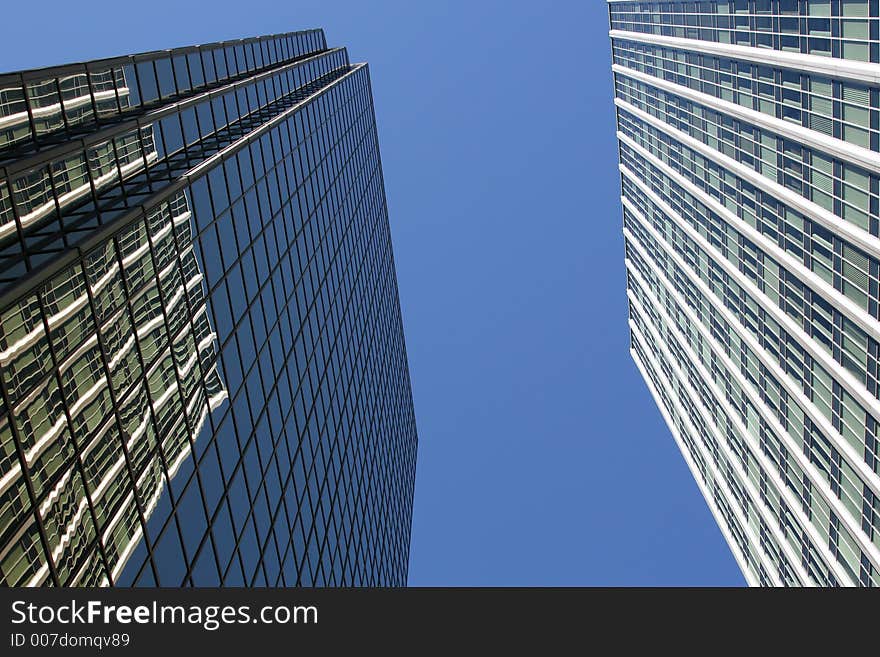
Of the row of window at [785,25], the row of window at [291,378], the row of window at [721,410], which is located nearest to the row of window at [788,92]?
the row of window at [785,25]

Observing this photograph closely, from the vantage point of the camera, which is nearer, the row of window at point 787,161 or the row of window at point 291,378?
the row of window at point 291,378

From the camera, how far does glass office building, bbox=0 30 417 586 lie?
17.1m

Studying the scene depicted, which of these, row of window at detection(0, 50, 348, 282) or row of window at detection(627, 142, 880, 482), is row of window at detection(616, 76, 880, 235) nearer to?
row of window at detection(627, 142, 880, 482)

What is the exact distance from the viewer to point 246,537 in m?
27.4

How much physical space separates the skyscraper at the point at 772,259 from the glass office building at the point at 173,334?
2662 cm

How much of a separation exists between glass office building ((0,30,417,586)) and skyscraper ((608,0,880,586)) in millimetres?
26616

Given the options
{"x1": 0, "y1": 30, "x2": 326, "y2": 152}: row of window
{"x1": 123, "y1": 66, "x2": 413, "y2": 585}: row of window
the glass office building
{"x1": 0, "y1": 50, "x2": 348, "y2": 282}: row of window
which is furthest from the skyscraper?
{"x1": 0, "y1": 30, "x2": 326, "y2": 152}: row of window

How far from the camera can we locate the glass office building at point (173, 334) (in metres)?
17.1

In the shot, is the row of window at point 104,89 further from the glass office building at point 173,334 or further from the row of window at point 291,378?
the row of window at point 291,378

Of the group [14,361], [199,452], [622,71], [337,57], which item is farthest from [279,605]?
[622,71]

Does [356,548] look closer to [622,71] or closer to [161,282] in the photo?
[161,282]

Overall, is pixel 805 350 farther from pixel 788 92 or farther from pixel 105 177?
pixel 105 177

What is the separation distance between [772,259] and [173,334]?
37.9m

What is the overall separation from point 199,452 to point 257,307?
8469mm
